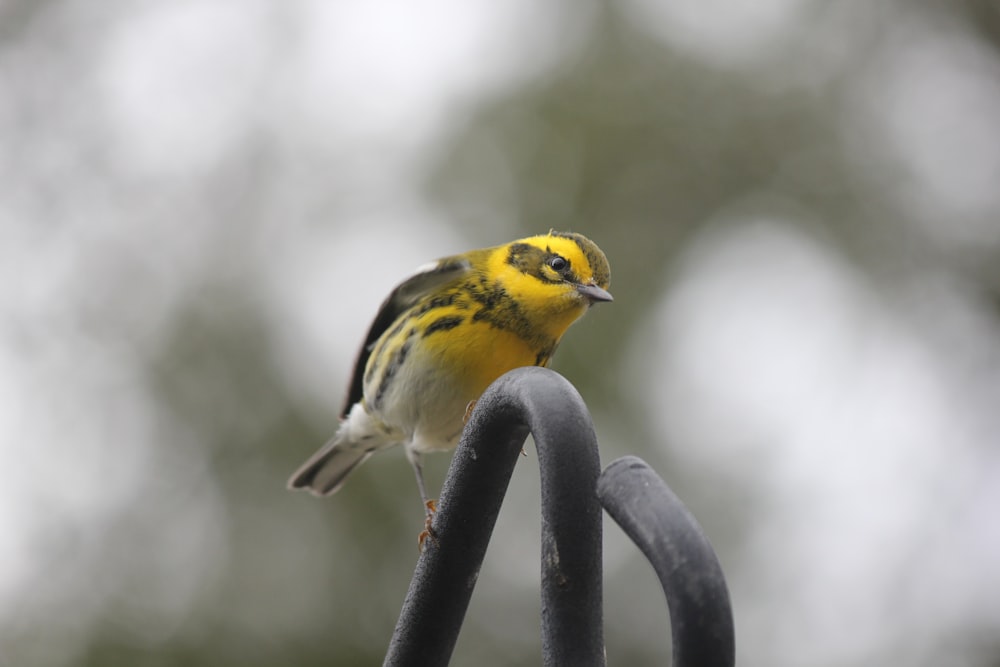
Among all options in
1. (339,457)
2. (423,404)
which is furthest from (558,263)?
(339,457)

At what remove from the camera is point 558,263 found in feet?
12.0

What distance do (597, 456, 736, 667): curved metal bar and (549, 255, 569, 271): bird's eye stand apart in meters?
2.21

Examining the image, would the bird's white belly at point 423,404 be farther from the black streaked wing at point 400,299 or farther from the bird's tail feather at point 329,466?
the bird's tail feather at point 329,466

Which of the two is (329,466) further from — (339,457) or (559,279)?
(559,279)

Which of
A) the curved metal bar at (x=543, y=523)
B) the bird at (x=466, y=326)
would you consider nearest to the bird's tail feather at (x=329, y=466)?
the bird at (x=466, y=326)

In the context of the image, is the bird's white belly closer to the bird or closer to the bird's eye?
the bird

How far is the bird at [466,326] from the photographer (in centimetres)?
364

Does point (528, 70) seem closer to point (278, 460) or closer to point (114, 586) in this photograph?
point (278, 460)

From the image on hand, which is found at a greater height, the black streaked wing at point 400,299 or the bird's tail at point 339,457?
the black streaked wing at point 400,299

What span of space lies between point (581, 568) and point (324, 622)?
15.9ft

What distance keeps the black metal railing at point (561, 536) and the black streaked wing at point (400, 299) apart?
2030mm

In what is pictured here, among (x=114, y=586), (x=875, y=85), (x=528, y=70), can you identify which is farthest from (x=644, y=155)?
(x=114, y=586)

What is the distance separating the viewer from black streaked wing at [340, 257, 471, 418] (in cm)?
407

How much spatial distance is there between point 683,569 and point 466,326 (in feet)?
8.03
